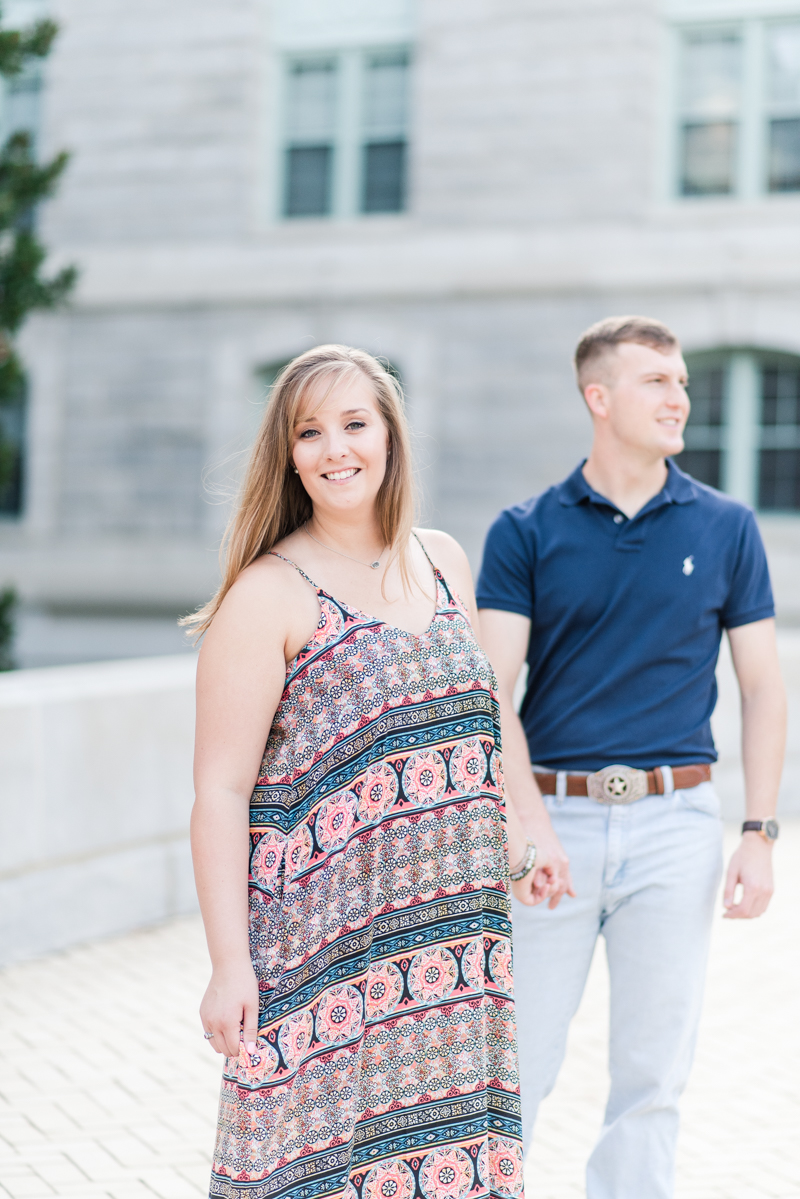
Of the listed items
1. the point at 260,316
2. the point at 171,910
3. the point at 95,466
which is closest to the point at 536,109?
the point at 260,316

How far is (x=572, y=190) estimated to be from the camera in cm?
1477

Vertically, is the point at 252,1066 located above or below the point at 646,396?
below

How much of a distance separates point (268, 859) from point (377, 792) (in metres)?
0.22

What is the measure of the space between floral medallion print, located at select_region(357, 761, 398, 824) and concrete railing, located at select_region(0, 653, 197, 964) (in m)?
3.23

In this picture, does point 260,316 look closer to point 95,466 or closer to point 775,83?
point 95,466

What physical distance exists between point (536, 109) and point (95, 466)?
6680 millimetres

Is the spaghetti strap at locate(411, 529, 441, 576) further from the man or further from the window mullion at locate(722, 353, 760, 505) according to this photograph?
the window mullion at locate(722, 353, 760, 505)

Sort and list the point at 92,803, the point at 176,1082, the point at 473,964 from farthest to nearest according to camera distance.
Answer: the point at 92,803 < the point at 176,1082 < the point at 473,964

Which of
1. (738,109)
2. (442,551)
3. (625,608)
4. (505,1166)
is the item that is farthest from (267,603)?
(738,109)

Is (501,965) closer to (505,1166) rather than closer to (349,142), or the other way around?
(505,1166)

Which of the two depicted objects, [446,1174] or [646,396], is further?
[646,396]

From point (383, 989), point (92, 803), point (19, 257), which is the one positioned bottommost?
point (92, 803)

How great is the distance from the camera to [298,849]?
7.55ft

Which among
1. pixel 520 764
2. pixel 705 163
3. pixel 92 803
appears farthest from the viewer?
pixel 705 163
